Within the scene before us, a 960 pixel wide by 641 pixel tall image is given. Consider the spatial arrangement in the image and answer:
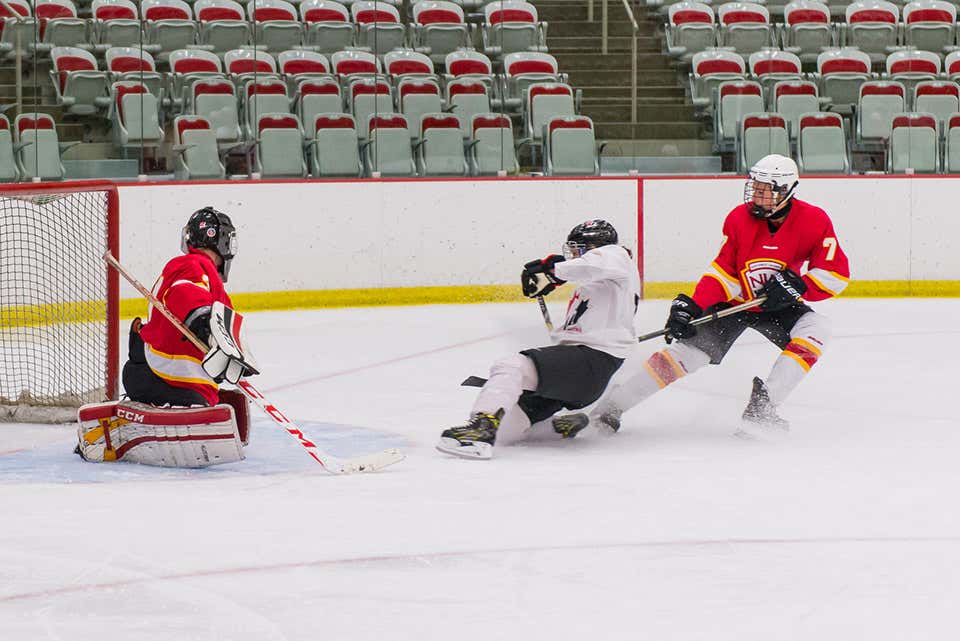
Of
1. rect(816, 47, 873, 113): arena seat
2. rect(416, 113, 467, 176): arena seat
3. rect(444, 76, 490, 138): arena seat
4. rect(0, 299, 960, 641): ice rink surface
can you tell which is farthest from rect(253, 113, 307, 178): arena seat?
rect(816, 47, 873, 113): arena seat

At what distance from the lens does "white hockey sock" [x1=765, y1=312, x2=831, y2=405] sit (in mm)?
4742

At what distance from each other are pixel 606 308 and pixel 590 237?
23 cm

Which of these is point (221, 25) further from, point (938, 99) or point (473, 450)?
point (473, 450)

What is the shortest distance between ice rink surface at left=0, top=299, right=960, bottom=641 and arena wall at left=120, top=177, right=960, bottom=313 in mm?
3091

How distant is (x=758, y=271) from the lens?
16.1 ft

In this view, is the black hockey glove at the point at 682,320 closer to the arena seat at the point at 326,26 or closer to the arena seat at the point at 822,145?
the arena seat at the point at 822,145

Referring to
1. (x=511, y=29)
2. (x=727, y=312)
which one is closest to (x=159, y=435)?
(x=727, y=312)

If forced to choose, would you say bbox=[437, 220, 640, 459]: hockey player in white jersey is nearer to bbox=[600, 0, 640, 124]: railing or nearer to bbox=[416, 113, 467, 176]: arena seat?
bbox=[416, 113, 467, 176]: arena seat

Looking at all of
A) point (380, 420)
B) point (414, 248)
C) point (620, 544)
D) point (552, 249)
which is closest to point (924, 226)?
point (552, 249)

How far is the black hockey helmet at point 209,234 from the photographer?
4125 millimetres

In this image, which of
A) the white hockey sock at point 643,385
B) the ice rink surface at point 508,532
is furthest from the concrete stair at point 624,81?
the white hockey sock at point 643,385

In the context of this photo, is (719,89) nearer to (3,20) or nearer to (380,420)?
(3,20)

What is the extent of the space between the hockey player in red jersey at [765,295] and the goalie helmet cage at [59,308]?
189cm

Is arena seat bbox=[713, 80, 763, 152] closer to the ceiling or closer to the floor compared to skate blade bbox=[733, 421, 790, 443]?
closer to the ceiling
